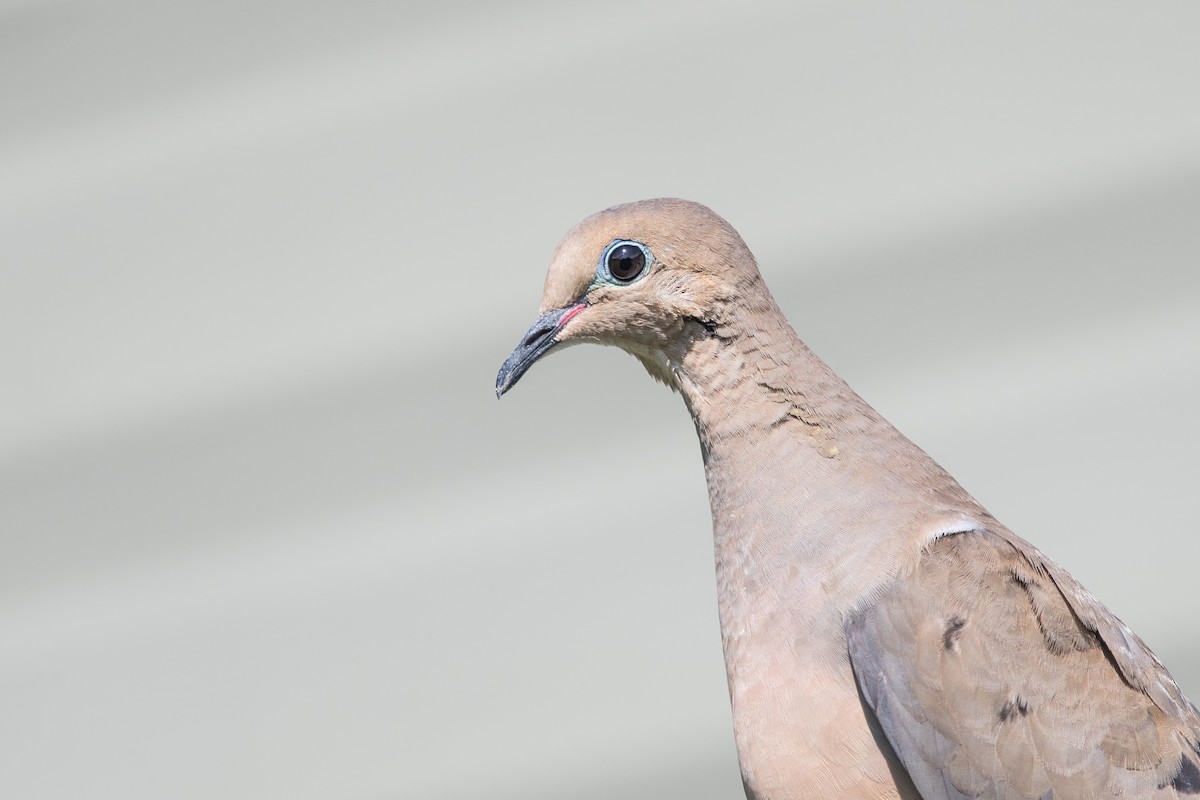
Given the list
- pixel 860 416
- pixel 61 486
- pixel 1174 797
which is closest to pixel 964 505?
pixel 860 416

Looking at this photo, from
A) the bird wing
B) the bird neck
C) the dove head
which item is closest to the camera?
the bird wing

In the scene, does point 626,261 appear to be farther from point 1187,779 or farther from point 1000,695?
point 1187,779

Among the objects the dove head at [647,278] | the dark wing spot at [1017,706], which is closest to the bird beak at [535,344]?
the dove head at [647,278]

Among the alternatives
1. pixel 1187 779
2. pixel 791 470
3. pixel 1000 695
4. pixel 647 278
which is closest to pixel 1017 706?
pixel 1000 695

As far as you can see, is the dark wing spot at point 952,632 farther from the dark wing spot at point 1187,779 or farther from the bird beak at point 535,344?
the bird beak at point 535,344

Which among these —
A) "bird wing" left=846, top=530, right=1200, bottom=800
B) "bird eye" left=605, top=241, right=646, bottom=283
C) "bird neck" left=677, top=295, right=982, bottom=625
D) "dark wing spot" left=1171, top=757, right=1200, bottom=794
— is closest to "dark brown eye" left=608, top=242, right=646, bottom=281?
"bird eye" left=605, top=241, right=646, bottom=283

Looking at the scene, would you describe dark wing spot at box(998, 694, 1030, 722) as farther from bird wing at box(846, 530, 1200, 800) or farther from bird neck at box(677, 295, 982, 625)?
bird neck at box(677, 295, 982, 625)

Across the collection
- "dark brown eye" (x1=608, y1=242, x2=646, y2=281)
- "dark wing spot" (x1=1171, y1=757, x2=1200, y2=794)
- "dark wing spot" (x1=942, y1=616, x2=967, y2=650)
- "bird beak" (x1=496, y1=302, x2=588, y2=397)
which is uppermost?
"dark brown eye" (x1=608, y1=242, x2=646, y2=281)

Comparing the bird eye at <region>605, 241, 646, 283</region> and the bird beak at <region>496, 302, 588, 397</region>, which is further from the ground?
the bird eye at <region>605, 241, 646, 283</region>
